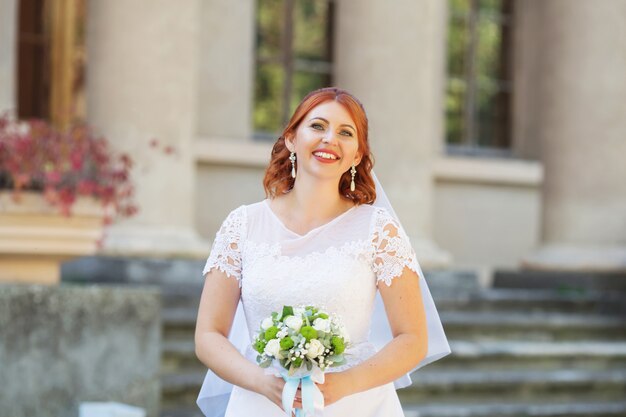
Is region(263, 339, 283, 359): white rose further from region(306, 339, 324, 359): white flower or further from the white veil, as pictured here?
the white veil

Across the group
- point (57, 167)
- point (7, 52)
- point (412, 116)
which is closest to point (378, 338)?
point (57, 167)

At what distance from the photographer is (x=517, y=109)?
1352 cm

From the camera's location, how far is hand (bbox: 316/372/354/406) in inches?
154

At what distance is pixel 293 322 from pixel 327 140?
65 centimetres

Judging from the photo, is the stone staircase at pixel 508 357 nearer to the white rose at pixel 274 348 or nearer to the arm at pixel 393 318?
the arm at pixel 393 318

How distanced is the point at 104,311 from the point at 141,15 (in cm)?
356

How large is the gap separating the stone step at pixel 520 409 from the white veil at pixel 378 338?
4.15m

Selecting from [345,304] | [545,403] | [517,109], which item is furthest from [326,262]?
[517,109]

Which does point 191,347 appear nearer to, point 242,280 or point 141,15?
point 141,15

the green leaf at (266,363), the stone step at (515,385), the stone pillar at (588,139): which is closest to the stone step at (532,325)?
the stone step at (515,385)

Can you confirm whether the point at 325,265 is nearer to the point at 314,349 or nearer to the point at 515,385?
the point at 314,349

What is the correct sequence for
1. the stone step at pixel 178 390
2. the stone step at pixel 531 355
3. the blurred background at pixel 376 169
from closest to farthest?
the blurred background at pixel 376 169 → the stone step at pixel 178 390 → the stone step at pixel 531 355

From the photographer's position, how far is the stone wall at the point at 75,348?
277 inches

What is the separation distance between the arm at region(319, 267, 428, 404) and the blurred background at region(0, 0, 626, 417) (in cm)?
337
